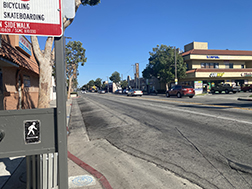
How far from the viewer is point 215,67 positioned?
45062mm

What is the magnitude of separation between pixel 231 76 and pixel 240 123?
134 ft

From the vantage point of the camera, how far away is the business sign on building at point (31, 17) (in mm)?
2453

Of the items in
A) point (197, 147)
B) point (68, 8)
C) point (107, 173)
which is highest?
point (68, 8)

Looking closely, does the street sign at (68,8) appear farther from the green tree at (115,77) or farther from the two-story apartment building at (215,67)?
the green tree at (115,77)

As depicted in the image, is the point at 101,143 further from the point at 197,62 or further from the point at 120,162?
the point at 197,62

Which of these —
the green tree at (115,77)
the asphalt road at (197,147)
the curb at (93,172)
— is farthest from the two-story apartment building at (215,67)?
the green tree at (115,77)

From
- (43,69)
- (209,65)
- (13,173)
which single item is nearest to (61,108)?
(13,173)

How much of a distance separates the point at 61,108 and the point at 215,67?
157 feet

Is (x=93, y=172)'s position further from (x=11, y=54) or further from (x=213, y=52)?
(x=213, y=52)

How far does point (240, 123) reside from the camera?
24.2 ft

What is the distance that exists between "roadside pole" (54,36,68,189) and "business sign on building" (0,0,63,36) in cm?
21

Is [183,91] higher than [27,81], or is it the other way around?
[27,81]

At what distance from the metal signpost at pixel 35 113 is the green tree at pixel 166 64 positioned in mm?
39377

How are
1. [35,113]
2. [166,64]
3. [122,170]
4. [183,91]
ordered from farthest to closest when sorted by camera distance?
[166,64] → [183,91] → [122,170] → [35,113]
